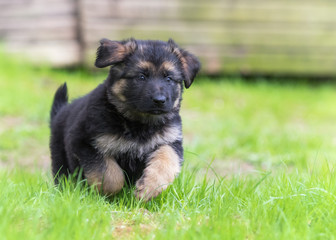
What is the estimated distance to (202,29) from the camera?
351 inches

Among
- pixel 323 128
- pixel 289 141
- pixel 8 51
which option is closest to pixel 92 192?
pixel 289 141

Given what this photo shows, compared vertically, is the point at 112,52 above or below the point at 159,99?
above

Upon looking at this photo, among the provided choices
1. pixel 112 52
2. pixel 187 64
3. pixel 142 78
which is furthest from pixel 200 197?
pixel 112 52

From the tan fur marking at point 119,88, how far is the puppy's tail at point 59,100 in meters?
0.95

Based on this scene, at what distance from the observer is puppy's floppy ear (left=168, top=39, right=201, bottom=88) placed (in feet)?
11.4

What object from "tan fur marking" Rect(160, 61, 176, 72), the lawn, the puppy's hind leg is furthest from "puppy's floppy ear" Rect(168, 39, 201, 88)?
the puppy's hind leg

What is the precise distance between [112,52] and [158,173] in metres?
0.91

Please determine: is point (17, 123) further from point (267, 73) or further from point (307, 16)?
point (307, 16)

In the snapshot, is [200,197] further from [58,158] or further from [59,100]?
[59,100]

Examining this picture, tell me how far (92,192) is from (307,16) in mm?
7239

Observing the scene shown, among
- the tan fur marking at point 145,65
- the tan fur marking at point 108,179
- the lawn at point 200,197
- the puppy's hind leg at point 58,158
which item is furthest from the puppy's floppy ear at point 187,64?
the puppy's hind leg at point 58,158

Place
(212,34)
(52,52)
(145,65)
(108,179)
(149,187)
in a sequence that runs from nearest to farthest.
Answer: (149,187) → (108,179) → (145,65) → (52,52) → (212,34)

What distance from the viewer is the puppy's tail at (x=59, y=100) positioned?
408 cm

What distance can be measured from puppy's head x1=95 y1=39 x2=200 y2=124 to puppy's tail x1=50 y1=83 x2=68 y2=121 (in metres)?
0.88
